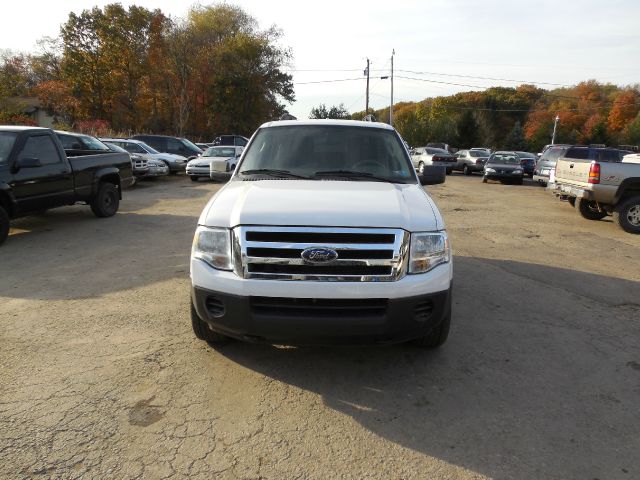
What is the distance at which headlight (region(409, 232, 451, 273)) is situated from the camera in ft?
10.3

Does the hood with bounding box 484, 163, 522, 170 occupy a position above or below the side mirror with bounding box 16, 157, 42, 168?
below

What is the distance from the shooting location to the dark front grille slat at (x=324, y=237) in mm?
3031

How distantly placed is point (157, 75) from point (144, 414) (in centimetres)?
4632

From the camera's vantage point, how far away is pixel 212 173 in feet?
16.5

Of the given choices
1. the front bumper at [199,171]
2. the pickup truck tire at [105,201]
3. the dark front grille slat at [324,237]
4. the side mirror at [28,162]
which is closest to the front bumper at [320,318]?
the dark front grille slat at [324,237]

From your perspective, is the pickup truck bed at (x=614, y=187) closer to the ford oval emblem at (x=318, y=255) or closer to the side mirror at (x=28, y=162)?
the ford oval emblem at (x=318, y=255)

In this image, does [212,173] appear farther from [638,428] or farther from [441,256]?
[638,428]

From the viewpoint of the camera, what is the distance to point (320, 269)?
301 centimetres

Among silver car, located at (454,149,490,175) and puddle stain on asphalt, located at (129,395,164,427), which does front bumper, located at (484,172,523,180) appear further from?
puddle stain on asphalt, located at (129,395,164,427)

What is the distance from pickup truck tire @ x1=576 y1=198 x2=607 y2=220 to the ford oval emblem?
34.4 feet

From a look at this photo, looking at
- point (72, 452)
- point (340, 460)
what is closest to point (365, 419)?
point (340, 460)

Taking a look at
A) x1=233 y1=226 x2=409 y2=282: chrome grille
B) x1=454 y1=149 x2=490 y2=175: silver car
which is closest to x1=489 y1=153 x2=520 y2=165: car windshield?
x1=454 y1=149 x2=490 y2=175: silver car

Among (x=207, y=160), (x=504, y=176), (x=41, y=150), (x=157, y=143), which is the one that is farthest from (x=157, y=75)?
(x=41, y=150)

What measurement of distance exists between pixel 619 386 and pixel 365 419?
6.50ft
